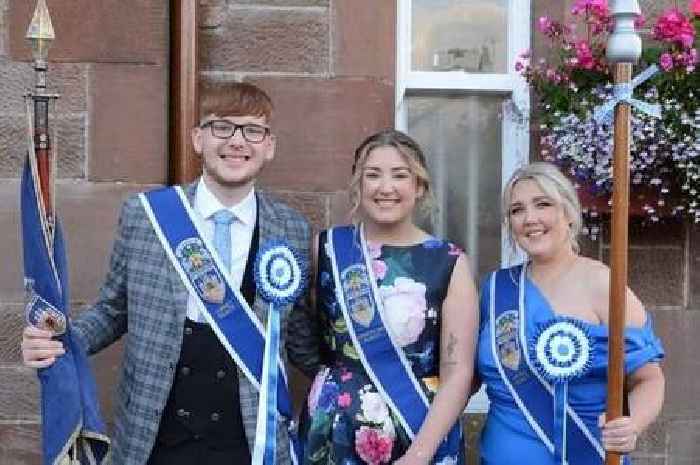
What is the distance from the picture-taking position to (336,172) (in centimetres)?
378

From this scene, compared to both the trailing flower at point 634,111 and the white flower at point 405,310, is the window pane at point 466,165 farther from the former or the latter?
the white flower at point 405,310

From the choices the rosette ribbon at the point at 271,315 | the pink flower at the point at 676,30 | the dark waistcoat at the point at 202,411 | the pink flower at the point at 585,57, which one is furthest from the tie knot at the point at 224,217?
the pink flower at the point at 676,30

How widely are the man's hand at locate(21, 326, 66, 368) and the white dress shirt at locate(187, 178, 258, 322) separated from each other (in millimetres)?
463

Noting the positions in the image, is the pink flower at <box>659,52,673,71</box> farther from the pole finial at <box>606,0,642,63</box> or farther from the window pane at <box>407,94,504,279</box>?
the pole finial at <box>606,0,642,63</box>

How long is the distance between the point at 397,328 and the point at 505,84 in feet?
3.98

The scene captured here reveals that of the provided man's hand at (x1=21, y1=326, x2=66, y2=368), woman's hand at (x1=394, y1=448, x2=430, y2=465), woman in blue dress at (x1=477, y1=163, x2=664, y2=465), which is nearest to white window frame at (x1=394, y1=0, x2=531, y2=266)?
woman in blue dress at (x1=477, y1=163, x2=664, y2=465)

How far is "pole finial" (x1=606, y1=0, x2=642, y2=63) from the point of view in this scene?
2.73 m

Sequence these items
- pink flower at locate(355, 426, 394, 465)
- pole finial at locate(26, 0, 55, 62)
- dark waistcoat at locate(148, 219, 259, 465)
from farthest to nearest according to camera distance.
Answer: pink flower at locate(355, 426, 394, 465), dark waistcoat at locate(148, 219, 259, 465), pole finial at locate(26, 0, 55, 62)

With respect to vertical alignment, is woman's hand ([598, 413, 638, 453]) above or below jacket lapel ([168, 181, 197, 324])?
below

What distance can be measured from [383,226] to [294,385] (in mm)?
752

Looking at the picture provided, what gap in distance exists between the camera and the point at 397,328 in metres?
3.09

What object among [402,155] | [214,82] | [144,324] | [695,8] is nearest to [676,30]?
[695,8]

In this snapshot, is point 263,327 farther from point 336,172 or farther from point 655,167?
point 655,167

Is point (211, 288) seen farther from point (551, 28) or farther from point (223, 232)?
point (551, 28)
